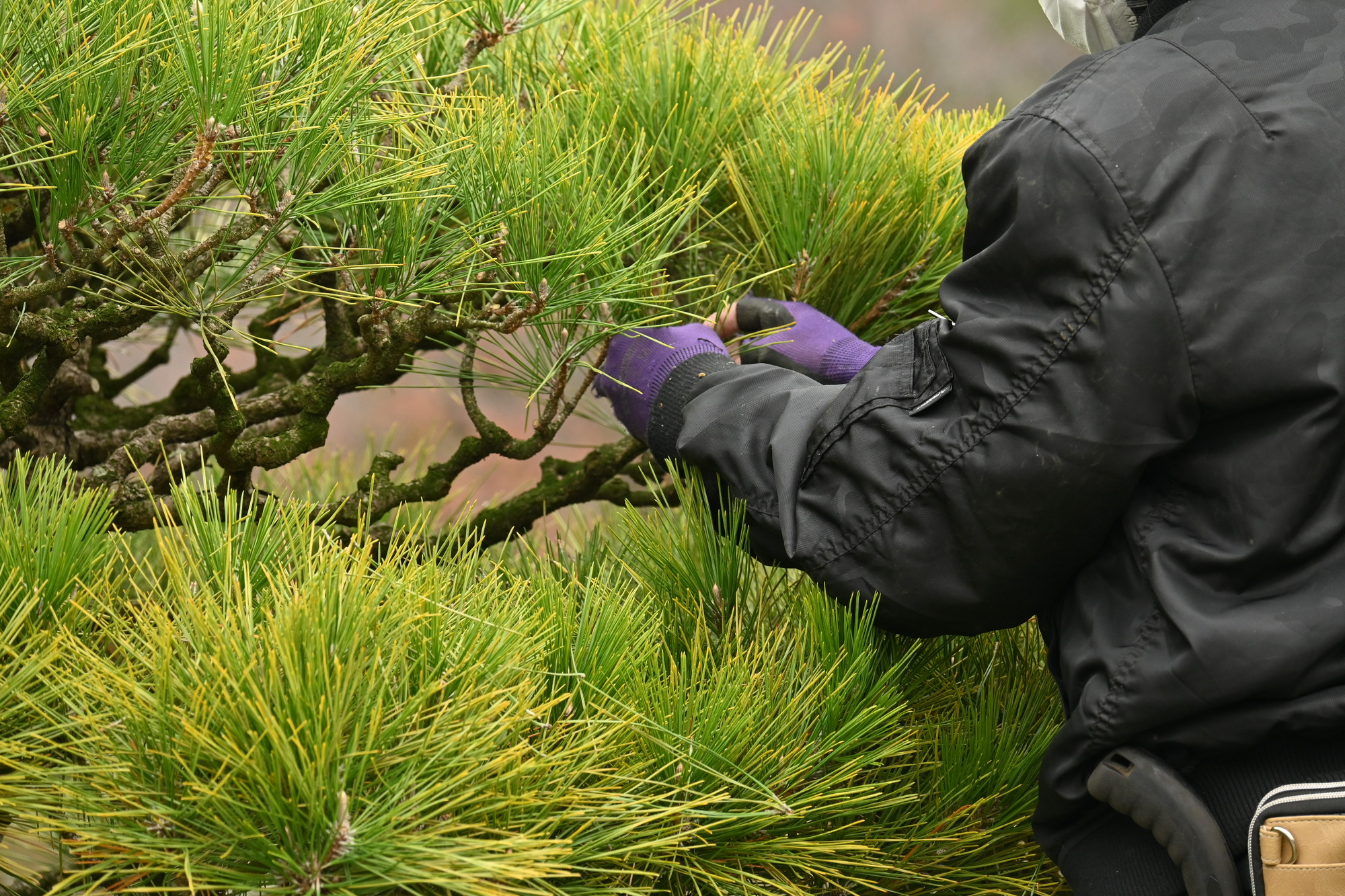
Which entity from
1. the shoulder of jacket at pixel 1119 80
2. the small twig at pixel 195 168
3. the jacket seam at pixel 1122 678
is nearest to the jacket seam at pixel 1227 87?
the shoulder of jacket at pixel 1119 80

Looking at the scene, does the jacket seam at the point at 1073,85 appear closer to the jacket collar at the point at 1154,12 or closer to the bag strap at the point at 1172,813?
the jacket collar at the point at 1154,12

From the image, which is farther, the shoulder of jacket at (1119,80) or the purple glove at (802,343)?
the purple glove at (802,343)

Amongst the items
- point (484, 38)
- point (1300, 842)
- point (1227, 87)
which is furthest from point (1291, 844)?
point (484, 38)

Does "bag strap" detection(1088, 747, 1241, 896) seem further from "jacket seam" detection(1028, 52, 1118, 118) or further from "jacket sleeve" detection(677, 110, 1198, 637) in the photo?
"jacket seam" detection(1028, 52, 1118, 118)

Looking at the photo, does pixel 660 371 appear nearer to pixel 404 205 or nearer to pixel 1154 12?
pixel 404 205

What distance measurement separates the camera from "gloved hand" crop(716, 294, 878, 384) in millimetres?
596

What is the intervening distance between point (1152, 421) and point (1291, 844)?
A: 0.49ft

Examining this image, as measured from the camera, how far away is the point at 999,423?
416mm

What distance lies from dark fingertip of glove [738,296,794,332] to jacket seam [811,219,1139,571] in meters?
0.17

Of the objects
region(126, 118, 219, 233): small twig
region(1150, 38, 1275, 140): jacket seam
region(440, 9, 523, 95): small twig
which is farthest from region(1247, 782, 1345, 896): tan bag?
region(440, 9, 523, 95): small twig

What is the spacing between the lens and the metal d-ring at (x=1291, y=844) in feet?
1.28

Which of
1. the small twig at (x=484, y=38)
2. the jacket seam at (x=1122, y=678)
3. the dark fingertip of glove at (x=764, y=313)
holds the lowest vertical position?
the jacket seam at (x=1122, y=678)

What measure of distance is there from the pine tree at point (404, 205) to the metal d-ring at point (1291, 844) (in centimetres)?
31

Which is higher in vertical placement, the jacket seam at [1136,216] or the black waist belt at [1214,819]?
the jacket seam at [1136,216]
